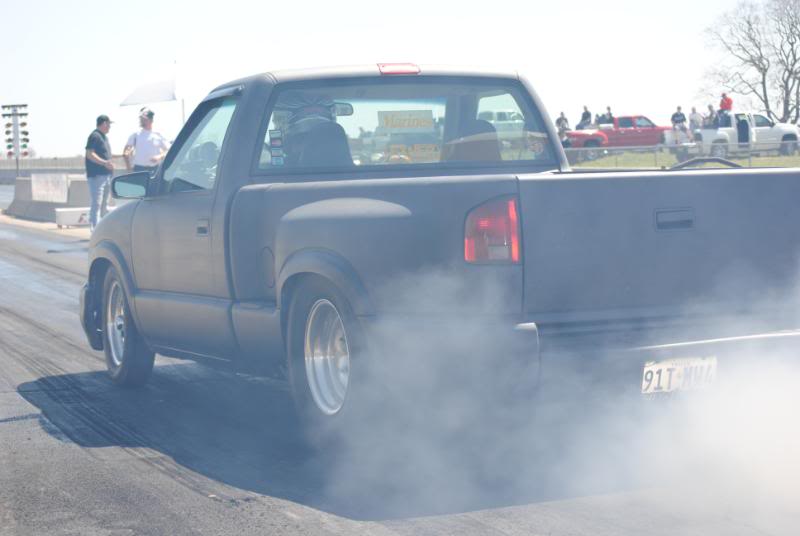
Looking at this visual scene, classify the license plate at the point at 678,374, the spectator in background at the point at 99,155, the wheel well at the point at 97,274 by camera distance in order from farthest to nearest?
the spectator in background at the point at 99,155
the wheel well at the point at 97,274
the license plate at the point at 678,374

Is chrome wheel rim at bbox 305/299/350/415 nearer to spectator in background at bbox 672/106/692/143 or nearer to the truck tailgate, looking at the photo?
the truck tailgate

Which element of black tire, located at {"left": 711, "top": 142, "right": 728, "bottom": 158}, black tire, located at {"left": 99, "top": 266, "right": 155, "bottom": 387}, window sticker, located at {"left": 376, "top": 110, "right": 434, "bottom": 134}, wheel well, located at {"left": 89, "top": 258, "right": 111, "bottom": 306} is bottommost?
black tire, located at {"left": 99, "top": 266, "right": 155, "bottom": 387}

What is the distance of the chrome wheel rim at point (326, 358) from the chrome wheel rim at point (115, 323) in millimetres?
2334

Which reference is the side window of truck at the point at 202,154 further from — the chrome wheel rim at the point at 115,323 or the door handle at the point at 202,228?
the chrome wheel rim at the point at 115,323

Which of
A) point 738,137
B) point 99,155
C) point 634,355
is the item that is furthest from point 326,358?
point 738,137

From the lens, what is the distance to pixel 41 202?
2819 cm

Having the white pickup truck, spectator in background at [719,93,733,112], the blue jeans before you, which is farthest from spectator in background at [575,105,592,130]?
the blue jeans

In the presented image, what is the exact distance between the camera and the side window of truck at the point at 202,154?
6.63m

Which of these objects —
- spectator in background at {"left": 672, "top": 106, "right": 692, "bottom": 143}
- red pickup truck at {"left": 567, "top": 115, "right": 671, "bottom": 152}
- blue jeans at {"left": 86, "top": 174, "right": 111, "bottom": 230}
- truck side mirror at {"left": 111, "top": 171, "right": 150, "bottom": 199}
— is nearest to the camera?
truck side mirror at {"left": 111, "top": 171, "right": 150, "bottom": 199}

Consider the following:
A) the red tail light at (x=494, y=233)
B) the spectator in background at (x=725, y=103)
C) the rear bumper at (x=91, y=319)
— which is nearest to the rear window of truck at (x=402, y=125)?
the red tail light at (x=494, y=233)

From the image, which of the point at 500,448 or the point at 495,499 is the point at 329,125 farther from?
the point at 495,499

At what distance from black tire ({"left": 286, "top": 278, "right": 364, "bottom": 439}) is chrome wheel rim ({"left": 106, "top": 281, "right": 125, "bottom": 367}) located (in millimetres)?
2214

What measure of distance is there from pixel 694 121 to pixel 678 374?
135 ft

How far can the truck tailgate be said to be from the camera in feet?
16.2
